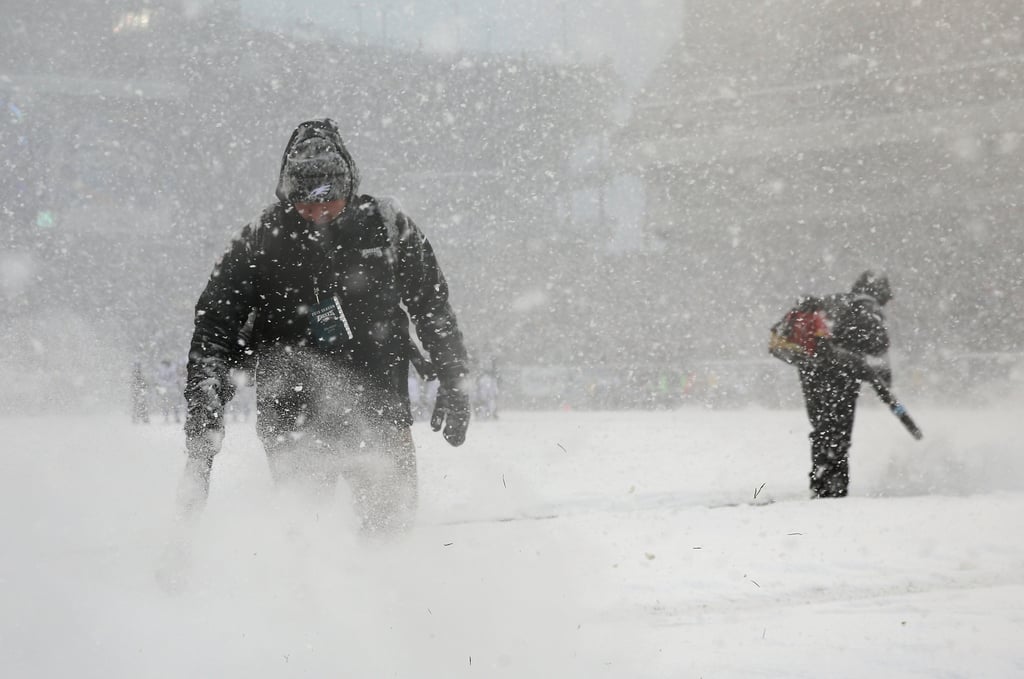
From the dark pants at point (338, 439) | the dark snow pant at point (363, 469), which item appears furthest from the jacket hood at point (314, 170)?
the dark snow pant at point (363, 469)

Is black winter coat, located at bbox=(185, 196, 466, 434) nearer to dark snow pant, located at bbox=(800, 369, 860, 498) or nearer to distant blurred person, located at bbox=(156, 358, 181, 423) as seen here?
dark snow pant, located at bbox=(800, 369, 860, 498)

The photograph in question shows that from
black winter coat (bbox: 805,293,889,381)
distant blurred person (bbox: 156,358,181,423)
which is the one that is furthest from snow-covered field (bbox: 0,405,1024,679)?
distant blurred person (bbox: 156,358,181,423)

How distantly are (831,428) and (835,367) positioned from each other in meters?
0.42

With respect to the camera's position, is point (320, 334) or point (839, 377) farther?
point (839, 377)

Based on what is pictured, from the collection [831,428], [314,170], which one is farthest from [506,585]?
[831,428]

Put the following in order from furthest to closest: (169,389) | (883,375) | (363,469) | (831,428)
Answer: (169,389) < (883,375) < (831,428) < (363,469)

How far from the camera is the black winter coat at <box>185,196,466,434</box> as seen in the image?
2990 millimetres

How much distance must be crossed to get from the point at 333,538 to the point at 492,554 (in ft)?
2.50

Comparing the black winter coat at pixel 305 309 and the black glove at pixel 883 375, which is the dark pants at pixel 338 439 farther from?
the black glove at pixel 883 375

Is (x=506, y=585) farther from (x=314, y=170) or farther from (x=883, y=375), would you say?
(x=883, y=375)

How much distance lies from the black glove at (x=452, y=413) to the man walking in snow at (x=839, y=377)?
353 centimetres

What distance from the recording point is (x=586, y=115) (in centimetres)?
3847

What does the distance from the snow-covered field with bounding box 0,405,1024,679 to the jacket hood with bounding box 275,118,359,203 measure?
109cm

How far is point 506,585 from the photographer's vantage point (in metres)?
3.26
